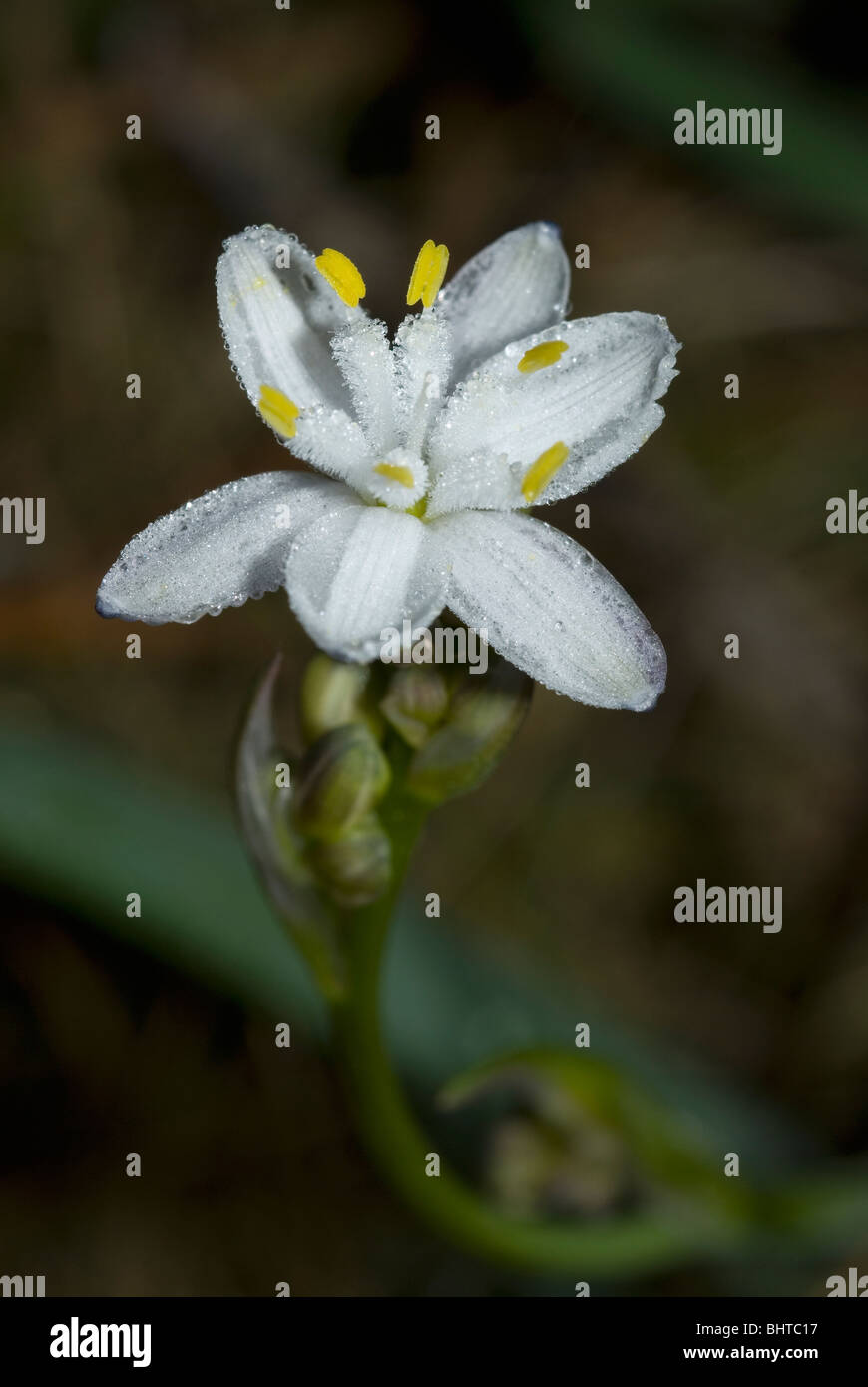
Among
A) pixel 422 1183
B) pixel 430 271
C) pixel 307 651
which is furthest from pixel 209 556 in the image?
pixel 307 651

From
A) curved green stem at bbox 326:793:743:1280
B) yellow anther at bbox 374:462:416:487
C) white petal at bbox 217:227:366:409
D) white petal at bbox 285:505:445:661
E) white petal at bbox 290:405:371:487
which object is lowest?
curved green stem at bbox 326:793:743:1280

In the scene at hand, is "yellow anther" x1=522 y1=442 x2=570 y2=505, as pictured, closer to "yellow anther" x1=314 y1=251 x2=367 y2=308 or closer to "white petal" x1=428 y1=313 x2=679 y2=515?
"white petal" x1=428 y1=313 x2=679 y2=515

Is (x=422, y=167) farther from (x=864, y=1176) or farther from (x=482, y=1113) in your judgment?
(x=864, y=1176)

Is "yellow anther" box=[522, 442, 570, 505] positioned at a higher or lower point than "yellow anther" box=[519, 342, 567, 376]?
lower

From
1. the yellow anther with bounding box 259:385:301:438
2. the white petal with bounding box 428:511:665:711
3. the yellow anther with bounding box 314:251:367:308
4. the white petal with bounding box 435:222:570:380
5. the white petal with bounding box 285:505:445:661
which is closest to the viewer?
the white petal with bounding box 285:505:445:661

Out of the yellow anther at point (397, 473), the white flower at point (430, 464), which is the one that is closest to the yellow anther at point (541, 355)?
the white flower at point (430, 464)

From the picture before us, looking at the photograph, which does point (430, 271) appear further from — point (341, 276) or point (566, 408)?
point (566, 408)

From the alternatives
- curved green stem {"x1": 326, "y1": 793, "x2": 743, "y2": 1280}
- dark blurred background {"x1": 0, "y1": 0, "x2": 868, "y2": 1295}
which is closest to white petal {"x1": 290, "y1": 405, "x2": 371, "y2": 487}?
curved green stem {"x1": 326, "y1": 793, "x2": 743, "y2": 1280}
